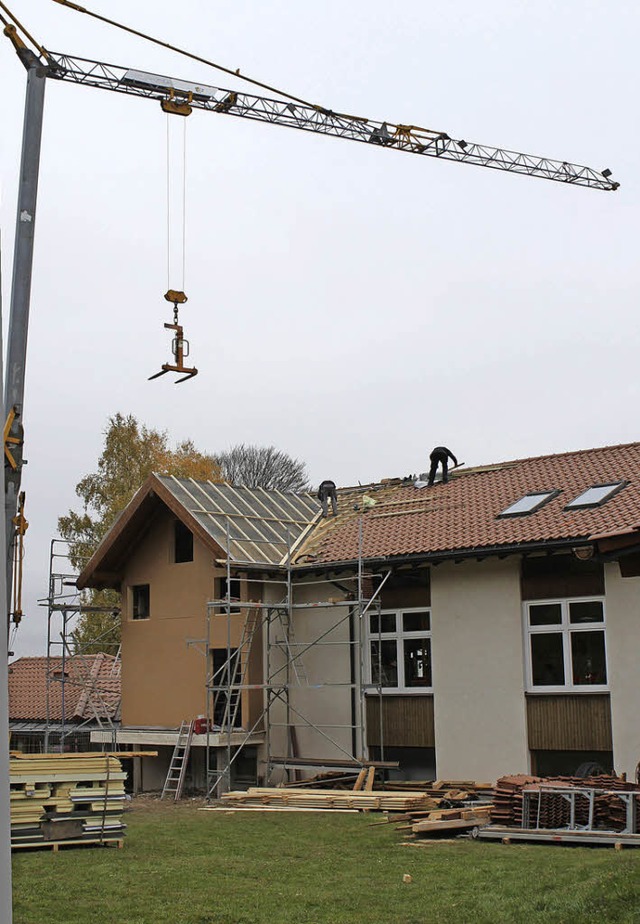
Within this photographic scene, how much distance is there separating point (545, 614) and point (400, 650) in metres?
3.40

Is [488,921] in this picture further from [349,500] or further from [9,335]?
[349,500]

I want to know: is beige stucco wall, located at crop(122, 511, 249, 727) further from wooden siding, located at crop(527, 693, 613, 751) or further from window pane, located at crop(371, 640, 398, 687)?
wooden siding, located at crop(527, 693, 613, 751)

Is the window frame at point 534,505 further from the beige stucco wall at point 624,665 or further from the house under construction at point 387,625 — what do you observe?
the beige stucco wall at point 624,665

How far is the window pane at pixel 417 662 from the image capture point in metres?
22.2

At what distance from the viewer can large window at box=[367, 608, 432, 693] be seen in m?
22.2

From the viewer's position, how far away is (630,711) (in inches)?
747

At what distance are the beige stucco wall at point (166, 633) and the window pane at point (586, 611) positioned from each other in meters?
7.52

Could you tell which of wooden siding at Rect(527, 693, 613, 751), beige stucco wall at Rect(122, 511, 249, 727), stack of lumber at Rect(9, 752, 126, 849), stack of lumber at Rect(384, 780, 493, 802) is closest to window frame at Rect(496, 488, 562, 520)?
wooden siding at Rect(527, 693, 613, 751)

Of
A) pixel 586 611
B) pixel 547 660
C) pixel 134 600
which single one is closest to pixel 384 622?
pixel 547 660

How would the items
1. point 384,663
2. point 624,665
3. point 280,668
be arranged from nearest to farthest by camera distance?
point 624,665 < point 384,663 < point 280,668

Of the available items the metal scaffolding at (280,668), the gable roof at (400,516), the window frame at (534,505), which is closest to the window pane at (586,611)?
the gable roof at (400,516)

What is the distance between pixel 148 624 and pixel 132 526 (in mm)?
2277

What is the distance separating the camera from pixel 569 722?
19.8 metres

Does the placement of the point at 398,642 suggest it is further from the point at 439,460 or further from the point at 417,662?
the point at 439,460
